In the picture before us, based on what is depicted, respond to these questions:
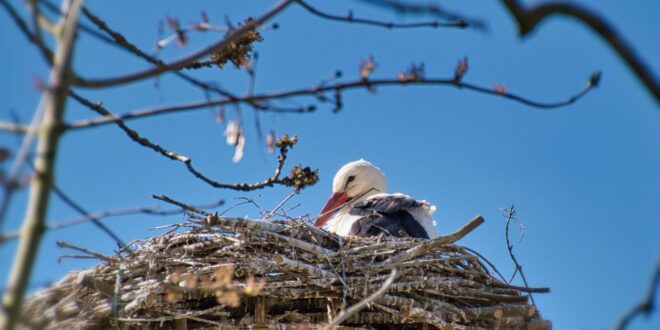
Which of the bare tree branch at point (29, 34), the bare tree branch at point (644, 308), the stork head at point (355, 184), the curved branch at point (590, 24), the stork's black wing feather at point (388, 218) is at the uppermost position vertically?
the stork head at point (355, 184)

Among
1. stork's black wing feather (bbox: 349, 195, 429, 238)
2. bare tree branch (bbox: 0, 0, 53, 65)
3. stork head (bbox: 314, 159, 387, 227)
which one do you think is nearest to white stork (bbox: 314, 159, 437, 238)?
stork's black wing feather (bbox: 349, 195, 429, 238)

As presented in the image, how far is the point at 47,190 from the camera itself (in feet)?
6.14

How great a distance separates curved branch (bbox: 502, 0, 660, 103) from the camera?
1.40 m

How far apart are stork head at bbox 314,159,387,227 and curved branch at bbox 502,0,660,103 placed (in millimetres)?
5407

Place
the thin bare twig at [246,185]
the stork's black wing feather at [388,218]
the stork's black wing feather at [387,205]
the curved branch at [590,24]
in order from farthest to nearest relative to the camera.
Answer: the stork's black wing feather at [387,205] → the stork's black wing feather at [388,218] → the thin bare twig at [246,185] → the curved branch at [590,24]

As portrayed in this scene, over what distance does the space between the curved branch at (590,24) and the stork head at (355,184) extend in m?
5.41

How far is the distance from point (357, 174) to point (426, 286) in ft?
8.89

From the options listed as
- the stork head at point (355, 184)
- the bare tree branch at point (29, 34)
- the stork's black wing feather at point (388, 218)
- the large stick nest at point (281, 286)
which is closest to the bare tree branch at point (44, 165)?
the bare tree branch at point (29, 34)

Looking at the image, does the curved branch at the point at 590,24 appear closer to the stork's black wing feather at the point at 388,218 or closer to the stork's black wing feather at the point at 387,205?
the stork's black wing feather at the point at 388,218

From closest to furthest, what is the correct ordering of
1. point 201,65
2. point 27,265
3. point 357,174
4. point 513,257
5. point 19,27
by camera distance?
point 27,265 < point 19,27 < point 201,65 < point 513,257 < point 357,174

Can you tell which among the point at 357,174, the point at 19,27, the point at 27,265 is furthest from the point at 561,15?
the point at 357,174

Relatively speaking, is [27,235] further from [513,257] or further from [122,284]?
[513,257]

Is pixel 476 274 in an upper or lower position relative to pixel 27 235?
upper

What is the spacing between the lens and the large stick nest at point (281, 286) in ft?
13.1
